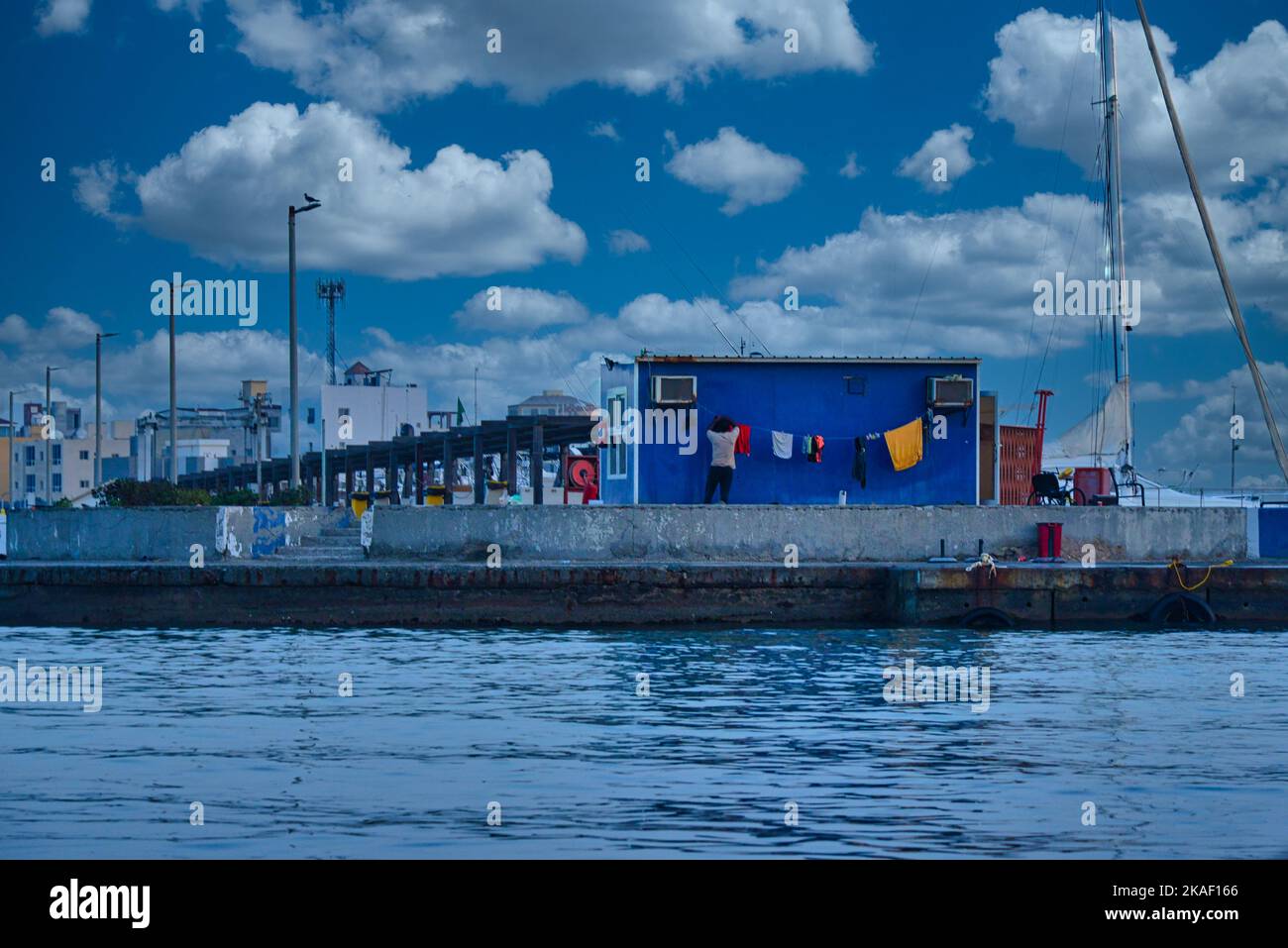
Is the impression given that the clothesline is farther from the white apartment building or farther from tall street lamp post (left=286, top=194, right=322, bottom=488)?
the white apartment building

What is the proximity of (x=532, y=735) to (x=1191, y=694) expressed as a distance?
7.65 m

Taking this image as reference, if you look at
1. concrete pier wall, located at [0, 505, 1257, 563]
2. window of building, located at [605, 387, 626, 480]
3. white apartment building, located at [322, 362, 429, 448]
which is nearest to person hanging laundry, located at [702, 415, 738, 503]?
concrete pier wall, located at [0, 505, 1257, 563]

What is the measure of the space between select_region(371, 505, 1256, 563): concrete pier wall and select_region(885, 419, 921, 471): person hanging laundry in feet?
9.55

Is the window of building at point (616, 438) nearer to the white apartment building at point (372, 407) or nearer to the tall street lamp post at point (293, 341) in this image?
the tall street lamp post at point (293, 341)

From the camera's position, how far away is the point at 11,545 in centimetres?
2991

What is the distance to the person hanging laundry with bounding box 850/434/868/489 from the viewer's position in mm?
28703

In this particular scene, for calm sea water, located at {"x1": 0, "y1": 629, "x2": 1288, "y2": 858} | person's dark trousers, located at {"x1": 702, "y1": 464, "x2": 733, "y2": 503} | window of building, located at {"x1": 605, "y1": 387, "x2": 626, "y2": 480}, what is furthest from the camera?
window of building, located at {"x1": 605, "y1": 387, "x2": 626, "y2": 480}

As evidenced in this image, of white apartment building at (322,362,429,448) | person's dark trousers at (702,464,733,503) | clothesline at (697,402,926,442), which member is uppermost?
white apartment building at (322,362,429,448)

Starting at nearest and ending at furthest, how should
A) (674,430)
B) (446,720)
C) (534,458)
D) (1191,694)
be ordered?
(446,720), (1191,694), (674,430), (534,458)

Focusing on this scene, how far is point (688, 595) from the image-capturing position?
24531 mm

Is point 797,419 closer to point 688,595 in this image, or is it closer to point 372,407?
point 688,595
